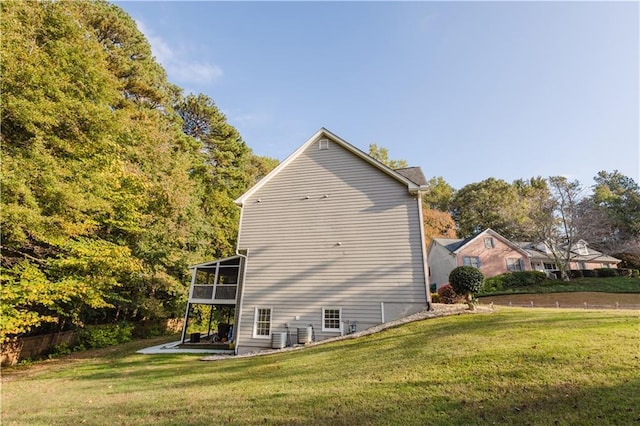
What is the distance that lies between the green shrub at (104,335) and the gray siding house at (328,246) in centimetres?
968

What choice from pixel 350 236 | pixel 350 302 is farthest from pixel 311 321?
pixel 350 236

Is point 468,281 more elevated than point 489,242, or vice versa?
point 489,242

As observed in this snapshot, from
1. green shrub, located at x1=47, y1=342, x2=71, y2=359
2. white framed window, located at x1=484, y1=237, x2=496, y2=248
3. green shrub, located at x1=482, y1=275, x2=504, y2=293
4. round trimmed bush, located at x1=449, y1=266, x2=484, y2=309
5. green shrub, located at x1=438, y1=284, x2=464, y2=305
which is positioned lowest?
green shrub, located at x1=47, y1=342, x2=71, y2=359

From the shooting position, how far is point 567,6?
11078 mm

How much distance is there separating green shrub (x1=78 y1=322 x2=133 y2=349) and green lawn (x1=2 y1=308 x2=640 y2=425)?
7558mm

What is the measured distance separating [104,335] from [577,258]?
44567 mm

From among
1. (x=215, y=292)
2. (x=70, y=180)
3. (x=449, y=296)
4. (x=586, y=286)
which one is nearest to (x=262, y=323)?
(x=215, y=292)

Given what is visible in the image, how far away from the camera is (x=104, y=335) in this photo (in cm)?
1802

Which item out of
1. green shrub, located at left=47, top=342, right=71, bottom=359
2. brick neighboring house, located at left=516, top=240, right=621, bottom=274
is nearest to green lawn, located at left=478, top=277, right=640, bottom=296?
brick neighboring house, located at left=516, top=240, right=621, bottom=274

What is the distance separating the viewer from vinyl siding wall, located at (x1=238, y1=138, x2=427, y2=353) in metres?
12.7

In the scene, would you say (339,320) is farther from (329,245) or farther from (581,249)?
(581,249)

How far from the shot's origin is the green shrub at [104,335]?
17.3 m

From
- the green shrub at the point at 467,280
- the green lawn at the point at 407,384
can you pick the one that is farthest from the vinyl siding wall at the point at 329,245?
the green lawn at the point at 407,384

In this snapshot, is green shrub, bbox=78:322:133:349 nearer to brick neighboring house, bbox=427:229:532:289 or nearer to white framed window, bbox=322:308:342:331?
white framed window, bbox=322:308:342:331
